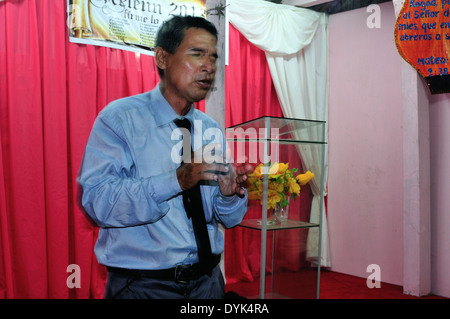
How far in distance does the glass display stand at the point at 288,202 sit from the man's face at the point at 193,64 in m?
1.06

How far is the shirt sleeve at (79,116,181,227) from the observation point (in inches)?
44.4

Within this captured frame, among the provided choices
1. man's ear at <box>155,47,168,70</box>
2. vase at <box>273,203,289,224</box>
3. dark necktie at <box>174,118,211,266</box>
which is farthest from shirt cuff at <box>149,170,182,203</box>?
vase at <box>273,203,289,224</box>

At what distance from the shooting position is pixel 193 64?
129 centimetres

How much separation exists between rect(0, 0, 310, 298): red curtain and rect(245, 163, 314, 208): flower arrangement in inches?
15.1

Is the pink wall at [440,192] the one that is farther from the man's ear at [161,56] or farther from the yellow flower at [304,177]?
the man's ear at [161,56]

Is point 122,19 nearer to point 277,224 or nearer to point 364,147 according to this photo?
point 277,224

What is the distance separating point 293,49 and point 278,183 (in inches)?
90.2

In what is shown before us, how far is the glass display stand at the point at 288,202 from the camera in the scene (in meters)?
2.42

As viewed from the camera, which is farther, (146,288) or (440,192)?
(440,192)

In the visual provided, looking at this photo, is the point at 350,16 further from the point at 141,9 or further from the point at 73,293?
→ the point at 73,293

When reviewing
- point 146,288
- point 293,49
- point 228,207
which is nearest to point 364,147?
point 293,49

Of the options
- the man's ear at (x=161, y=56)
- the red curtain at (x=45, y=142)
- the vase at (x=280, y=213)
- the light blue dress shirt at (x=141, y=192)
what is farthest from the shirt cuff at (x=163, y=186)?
the red curtain at (x=45, y=142)

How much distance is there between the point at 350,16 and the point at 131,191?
3985 millimetres

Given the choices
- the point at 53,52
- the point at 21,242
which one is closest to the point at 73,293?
the point at 21,242
